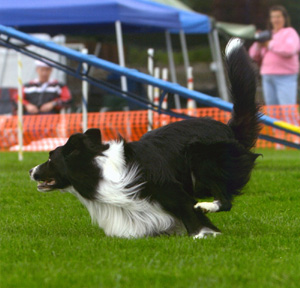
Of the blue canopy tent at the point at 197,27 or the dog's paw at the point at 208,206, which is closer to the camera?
the dog's paw at the point at 208,206

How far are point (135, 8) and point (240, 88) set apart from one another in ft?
26.2

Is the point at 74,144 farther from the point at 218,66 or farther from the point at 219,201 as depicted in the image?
the point at 218,66

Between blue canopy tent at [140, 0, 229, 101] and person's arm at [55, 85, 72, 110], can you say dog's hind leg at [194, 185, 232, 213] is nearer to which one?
person's arm at [55, 85, 72, 110]

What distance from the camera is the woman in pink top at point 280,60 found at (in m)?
11.3

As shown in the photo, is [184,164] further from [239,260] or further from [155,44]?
[155,44]

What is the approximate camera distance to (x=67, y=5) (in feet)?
40.8

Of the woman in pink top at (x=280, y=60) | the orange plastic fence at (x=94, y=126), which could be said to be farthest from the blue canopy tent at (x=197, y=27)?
the woman in pink top at (x=280, y=60)

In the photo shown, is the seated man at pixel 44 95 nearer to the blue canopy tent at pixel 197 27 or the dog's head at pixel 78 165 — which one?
the blue canopy tent at pixel 197 27

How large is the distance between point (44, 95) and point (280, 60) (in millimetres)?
4576

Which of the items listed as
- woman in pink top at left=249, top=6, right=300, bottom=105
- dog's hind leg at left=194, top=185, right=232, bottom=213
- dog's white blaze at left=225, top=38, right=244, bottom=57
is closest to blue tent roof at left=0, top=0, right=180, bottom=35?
woman in pink top at left=249, top=6, right=300, bottom=105

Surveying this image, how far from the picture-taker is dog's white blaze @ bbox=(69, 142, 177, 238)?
4.14 meters

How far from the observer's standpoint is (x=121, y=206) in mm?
→ 4203

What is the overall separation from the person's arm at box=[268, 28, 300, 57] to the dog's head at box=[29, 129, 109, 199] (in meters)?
7.69

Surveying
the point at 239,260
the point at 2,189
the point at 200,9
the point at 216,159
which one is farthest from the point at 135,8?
the point at 200,9
